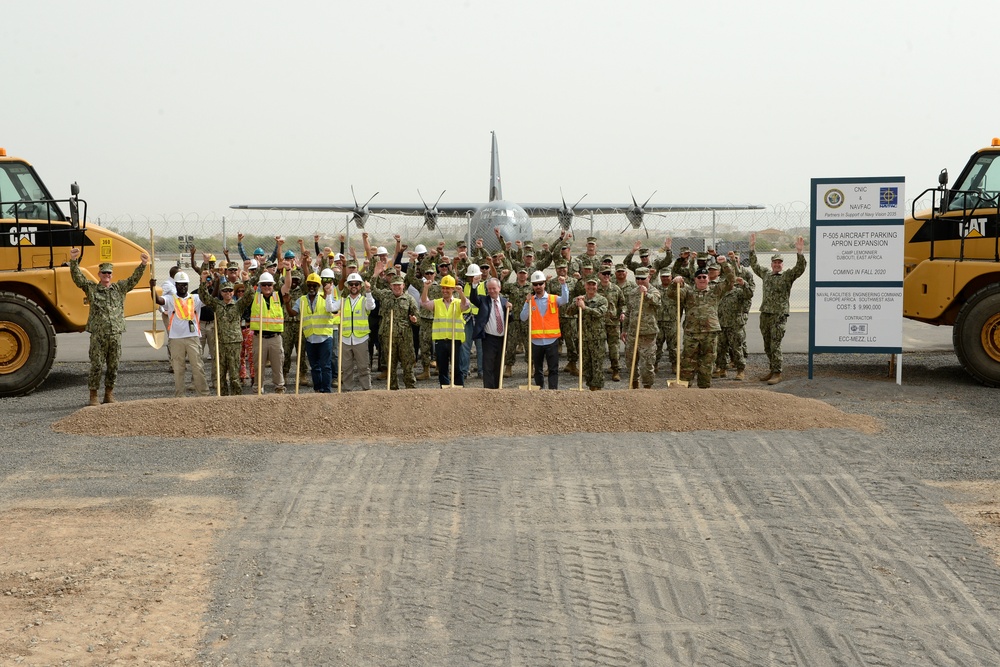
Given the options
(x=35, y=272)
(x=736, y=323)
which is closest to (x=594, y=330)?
(x=736, y=323)

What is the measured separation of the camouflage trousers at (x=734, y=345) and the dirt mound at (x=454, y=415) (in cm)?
353

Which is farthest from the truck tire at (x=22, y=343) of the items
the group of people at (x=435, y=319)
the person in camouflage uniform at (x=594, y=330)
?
the person in camouflage uniform at (x=594, y=330)

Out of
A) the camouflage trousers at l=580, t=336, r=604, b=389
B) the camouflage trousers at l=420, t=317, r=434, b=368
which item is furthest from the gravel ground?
the camouflage trousers at l=420, t=317, r=434, b=368

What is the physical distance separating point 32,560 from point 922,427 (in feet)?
30.0

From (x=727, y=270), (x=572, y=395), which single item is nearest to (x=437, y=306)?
(x=572, y=395)

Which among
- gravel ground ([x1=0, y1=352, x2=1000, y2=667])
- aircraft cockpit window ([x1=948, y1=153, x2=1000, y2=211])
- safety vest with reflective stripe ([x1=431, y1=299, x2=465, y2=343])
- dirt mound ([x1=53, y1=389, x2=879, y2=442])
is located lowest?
gravel ground ([x1=0, y1=352, x2=1000, y2=667])

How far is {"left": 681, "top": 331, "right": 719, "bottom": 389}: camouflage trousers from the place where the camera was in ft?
45.8

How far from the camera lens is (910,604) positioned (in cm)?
707

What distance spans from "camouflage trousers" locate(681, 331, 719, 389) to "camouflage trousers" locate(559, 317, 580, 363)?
2342mm

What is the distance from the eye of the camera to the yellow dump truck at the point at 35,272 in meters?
15.1

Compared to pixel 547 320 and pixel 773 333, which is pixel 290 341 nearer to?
pixel 547 320

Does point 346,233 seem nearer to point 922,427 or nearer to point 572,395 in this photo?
point 572,395

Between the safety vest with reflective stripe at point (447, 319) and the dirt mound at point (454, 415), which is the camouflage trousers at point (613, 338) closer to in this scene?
the safety vest with reflective stripe at point (447, 319)

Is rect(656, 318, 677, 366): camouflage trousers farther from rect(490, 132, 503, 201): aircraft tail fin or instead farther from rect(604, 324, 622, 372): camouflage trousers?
rect(490, 132, 503, 201): aircraft tail fin
